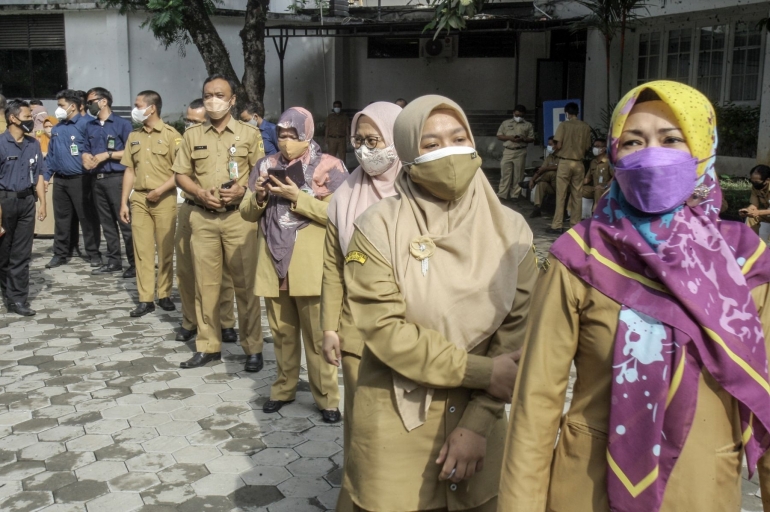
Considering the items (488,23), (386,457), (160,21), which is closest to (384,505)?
(386,457)

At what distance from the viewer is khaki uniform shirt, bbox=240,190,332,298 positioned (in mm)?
4785

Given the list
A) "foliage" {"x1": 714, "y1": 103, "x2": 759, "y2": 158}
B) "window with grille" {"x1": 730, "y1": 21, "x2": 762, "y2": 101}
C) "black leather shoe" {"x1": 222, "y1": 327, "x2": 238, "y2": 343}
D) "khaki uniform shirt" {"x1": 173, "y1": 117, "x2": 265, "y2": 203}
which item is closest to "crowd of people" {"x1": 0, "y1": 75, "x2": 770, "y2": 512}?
"khaki uniform shirt" {"x1": 173, "y1": 117, "x2": 265, "y2": 203}

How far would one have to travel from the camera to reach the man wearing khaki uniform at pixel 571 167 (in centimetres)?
1272

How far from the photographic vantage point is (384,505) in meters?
2.46

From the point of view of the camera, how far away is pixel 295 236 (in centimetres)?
487

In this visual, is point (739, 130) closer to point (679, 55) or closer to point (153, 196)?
point (679, 55)

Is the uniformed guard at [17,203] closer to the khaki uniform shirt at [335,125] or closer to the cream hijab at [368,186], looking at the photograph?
the cream hijab at [368,186]

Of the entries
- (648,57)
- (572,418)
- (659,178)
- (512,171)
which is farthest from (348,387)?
(648,57)

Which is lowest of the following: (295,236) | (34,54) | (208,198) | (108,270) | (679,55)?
(108,270)

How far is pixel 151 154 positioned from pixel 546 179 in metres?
8.06

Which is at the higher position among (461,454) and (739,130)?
(739,130)

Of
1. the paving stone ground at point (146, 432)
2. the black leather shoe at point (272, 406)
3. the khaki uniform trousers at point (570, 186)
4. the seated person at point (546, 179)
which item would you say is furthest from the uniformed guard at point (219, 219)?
the seated person at point (546, 179)

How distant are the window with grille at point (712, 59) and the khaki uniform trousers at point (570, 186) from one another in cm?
370

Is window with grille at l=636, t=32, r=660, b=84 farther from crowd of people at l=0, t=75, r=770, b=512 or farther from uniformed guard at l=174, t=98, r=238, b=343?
crowd of people at l=0, t=75, r=770, b=512
